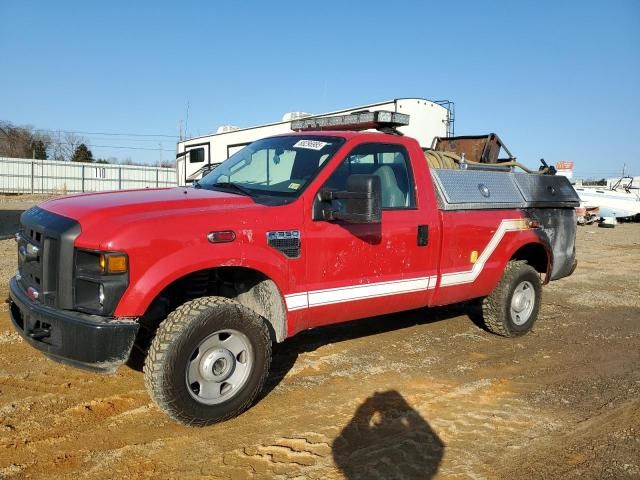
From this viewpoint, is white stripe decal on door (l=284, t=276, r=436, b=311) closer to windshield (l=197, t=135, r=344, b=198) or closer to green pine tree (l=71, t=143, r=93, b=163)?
windshield (l=197, t=135, r=344, b=198)

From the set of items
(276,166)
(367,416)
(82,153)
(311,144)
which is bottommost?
(367,416)

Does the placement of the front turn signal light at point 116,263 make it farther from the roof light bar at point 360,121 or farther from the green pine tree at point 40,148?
the green pine tree at point 40,148

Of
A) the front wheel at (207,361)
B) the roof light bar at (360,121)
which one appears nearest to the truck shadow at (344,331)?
the front wheel at (207,361)

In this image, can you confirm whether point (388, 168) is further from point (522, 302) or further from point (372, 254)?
point (522, 302)

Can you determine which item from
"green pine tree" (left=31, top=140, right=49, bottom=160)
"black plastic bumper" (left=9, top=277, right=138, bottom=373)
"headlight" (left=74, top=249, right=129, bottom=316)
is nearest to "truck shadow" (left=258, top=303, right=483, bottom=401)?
"black plastic bumper" (left=9, top=277, right=138, bottom=373)

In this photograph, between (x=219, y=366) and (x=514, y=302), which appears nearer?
(x=219, y=366)

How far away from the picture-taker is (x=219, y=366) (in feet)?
11.7

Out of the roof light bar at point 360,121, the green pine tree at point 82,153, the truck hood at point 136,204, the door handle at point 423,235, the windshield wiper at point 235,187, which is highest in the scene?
the green pine tree at point 82,153

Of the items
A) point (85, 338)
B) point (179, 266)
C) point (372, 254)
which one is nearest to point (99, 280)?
point (85, 338)

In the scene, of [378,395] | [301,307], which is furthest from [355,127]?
[378,395]

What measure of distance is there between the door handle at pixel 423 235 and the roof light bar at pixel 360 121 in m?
1.06

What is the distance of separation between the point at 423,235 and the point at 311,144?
4.05 feet

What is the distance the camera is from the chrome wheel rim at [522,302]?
5915mm

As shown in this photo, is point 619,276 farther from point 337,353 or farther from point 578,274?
point 337,353
